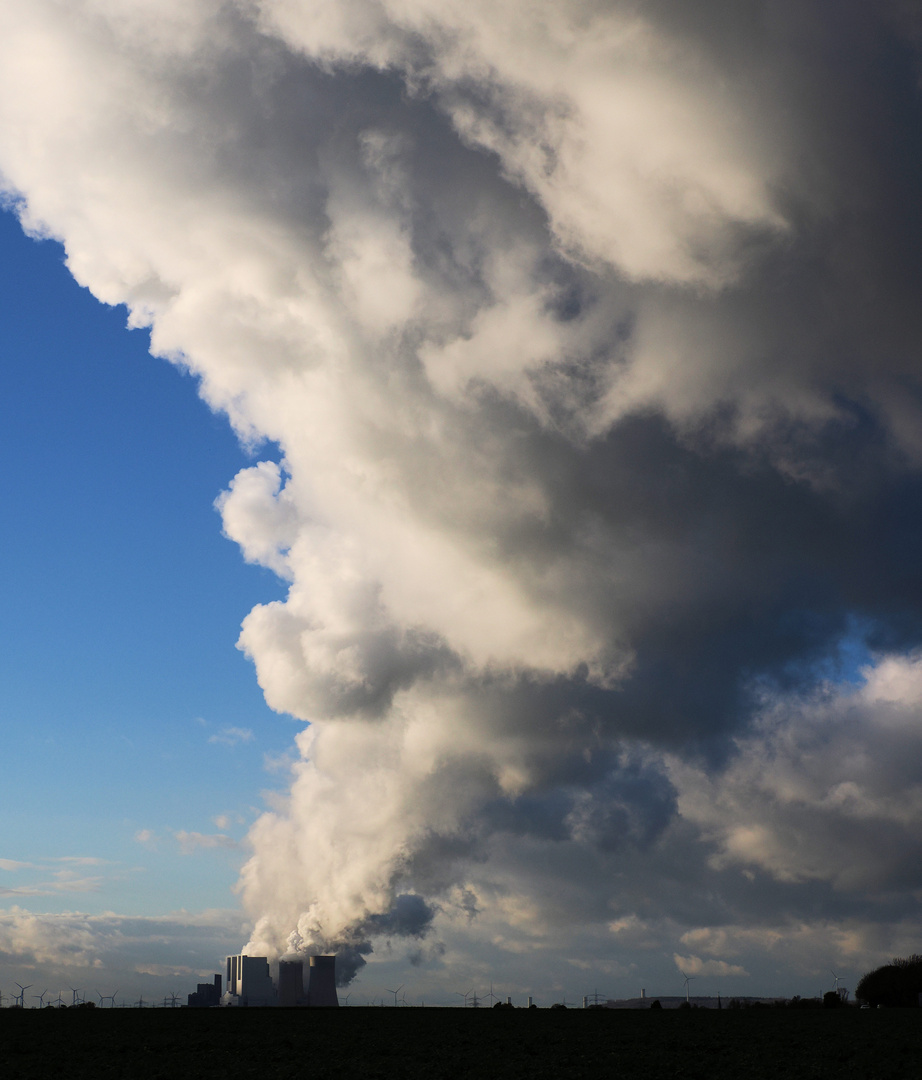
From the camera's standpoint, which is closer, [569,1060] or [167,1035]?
[569,1060]

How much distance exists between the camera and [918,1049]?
131 metres

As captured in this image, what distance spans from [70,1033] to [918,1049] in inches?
5994

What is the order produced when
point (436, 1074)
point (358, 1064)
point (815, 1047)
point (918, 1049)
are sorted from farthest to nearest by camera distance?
point (815, 1047) → point (918, 1049) → point (358, 1064) → point (436, 1074)

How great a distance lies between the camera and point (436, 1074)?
365 ft

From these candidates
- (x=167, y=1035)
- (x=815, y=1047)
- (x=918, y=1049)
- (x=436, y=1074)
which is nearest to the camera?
(x=436, y=1074)

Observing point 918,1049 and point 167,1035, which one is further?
point 167,1035

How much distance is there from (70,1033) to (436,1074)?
114 meters

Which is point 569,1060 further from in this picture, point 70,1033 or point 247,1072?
point 70,1033

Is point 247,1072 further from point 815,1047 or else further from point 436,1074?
point 815,1047

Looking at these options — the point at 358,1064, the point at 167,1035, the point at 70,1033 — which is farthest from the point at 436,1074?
the point at 70,1033

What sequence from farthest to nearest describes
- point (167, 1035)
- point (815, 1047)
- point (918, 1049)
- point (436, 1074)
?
point (167, 1035) < point (815, 1047) < point (918, 1049) < point (436, 1074)

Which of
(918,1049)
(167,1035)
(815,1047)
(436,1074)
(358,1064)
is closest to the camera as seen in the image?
(436,1074)

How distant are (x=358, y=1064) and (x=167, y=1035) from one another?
3127 inches

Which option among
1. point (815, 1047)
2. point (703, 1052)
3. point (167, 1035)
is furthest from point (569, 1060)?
point (167, 1035)
